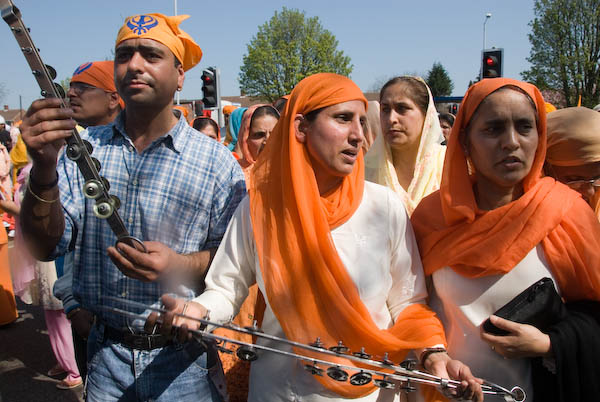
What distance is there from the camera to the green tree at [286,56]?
41250 mm

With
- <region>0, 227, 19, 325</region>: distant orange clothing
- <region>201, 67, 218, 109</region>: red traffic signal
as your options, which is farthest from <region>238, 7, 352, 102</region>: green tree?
<region>0, 227, 19, 325</region>: distant orange clothing

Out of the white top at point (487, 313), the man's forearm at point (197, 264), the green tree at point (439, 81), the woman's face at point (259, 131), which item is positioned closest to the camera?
the white top at point (487, 313)

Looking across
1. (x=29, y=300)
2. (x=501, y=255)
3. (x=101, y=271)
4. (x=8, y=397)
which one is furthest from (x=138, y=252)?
(x=29, y=300)

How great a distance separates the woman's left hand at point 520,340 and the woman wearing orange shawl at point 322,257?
0.19m

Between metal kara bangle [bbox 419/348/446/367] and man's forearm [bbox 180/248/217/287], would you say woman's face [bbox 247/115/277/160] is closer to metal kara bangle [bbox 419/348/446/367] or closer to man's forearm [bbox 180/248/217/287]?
man's forearm [bbox 180/248/217/287]

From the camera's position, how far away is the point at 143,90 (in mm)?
2027

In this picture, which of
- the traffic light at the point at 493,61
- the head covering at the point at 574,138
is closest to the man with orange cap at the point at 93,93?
the head covering at the point at 574,138

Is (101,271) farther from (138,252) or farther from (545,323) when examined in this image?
(545,323)

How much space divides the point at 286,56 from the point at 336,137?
4138cm

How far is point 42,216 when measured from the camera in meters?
1.80

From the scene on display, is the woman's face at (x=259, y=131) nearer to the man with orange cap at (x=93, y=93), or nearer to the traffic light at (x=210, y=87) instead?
the man with orange cap at (x=93, y=93)

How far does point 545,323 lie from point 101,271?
1.84 m

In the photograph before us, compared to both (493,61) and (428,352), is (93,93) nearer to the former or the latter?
(428,352)

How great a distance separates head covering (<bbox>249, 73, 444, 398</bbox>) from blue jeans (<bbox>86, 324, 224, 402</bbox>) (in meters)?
0.51
